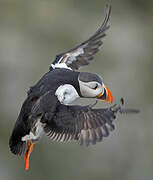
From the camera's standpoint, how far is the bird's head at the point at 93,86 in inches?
192

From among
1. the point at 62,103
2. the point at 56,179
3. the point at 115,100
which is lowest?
the point at 56,179

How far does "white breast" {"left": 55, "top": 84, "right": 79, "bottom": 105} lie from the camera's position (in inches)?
187

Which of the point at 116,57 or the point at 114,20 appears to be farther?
the point at 114,20

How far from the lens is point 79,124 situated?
4.74 m

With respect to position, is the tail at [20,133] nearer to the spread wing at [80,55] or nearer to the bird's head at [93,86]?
the bird's head at [93,86]

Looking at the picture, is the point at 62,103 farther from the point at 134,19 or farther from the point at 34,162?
the point at 134,19

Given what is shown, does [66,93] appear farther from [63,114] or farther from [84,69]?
[84,69]

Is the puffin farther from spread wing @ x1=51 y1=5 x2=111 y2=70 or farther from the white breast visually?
spread wing @ x1=51 y1=5 x2=111 y2=70

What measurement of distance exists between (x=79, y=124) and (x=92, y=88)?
0.36m

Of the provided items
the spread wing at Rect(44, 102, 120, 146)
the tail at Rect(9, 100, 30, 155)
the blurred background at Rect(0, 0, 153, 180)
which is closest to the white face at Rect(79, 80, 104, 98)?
the spread wing at Rect(44, 102, 120, 146)

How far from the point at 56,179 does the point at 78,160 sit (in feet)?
1.45

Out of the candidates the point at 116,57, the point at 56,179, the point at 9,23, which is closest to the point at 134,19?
the point at 116,57

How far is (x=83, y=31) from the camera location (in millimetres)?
10531

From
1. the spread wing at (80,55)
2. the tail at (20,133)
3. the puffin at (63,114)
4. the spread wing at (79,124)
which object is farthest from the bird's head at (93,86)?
the spread wing at (80,55)
